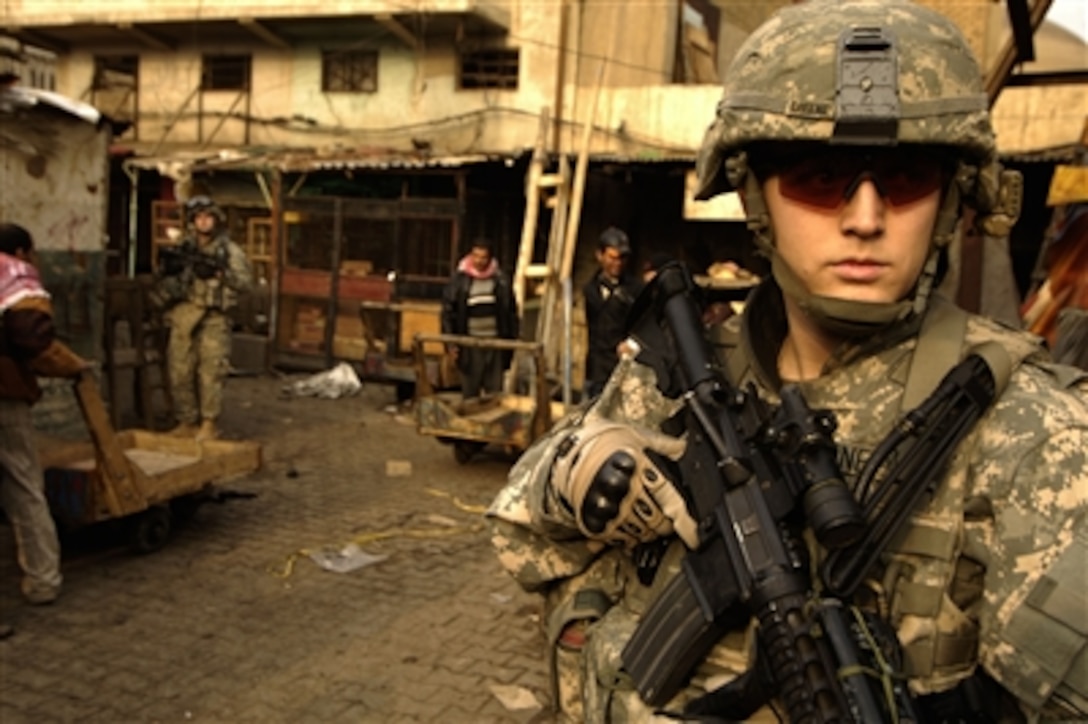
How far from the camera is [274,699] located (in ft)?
12.6

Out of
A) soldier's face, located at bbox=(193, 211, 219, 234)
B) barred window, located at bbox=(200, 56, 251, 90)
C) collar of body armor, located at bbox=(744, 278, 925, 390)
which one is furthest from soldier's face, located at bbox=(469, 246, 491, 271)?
barred window, located at bbox=(200, 56, 251, 90)

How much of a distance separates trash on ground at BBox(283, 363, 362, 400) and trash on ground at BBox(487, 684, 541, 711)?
770 cm

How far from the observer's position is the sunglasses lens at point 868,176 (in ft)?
4.79

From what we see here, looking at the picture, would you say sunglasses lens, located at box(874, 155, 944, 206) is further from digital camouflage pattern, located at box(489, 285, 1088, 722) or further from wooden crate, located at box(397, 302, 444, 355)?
wooden crate, located at box(397, 302, 444, 355)

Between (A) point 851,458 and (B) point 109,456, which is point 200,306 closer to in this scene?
(B) point 109,456

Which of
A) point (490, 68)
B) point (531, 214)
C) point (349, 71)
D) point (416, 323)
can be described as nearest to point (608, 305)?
point (531, 214)

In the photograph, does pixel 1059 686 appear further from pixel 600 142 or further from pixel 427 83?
pixel 427 83

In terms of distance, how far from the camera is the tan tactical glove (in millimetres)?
1481

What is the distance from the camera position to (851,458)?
1499 mm

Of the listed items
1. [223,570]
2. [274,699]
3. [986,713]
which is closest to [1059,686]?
[986,713]

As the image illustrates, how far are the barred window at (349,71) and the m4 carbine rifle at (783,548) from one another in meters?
14.4

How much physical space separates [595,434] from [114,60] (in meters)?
18.0

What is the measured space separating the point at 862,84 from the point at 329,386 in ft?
34.8

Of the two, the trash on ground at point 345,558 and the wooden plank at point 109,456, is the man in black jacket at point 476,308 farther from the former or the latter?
the wooden plank at point 109,456
